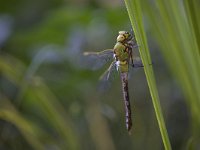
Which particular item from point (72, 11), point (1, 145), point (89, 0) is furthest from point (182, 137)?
point (89, 0)

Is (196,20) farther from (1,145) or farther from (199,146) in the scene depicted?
(1,145)

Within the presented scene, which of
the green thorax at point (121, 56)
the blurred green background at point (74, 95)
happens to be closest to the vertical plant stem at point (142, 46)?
the green thorax at point (121, 56)

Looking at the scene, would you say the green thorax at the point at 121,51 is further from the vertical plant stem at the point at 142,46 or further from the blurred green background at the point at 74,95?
the blurred green background at the point at 74,95

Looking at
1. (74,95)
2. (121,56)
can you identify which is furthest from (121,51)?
(74,95)

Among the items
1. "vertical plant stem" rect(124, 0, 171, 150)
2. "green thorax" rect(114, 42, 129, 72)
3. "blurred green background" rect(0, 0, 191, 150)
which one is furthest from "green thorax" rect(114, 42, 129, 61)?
"blurred green background" rect(0, 0, 191, 150)

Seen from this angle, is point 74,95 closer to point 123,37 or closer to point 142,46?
point 123,37
